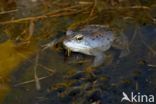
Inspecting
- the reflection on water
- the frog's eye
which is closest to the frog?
the frog's eye

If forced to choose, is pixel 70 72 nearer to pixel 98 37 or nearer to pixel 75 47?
pixel 75 47

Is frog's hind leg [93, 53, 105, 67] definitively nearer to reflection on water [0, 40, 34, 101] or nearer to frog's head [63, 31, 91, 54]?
frog's head [63, 31, 91, 54]

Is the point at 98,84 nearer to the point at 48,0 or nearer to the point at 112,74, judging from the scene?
the point at 112,74

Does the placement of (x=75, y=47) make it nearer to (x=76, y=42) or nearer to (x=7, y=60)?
(x=76, y=42)

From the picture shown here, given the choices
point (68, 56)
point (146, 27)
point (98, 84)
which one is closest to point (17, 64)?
point (68, 56)

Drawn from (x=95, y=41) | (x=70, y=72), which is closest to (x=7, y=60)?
(x=70, y=72)

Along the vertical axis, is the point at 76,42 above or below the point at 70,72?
above

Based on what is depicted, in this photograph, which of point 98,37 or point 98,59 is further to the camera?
point 98,37
